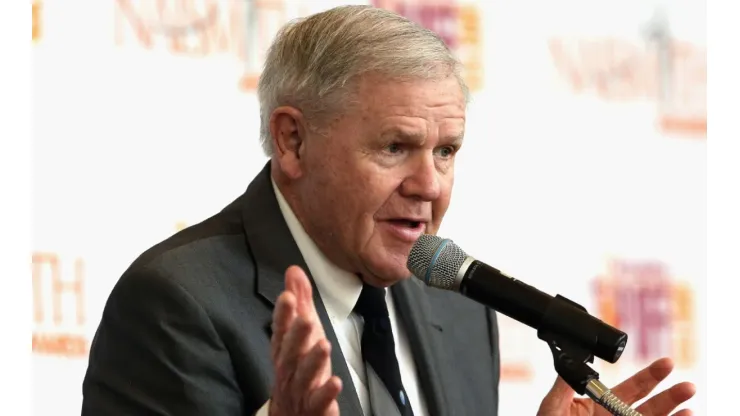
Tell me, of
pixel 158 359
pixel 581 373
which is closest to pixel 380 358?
pixel 158 359

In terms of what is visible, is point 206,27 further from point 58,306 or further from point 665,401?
point 665,401

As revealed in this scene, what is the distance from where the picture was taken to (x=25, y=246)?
3.19 metres

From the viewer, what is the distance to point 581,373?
1.88 metres

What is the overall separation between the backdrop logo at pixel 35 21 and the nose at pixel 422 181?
1.35 m

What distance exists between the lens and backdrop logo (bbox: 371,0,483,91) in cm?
368

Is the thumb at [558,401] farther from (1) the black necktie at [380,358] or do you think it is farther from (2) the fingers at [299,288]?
(2) the fingers at [299,288]

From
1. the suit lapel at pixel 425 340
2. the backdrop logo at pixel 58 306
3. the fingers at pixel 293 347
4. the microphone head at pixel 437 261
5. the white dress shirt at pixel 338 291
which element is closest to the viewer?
the fingers at pixel 293 347

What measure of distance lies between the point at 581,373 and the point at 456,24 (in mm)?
2038

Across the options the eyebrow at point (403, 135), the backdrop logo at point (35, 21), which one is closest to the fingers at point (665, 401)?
the eyebrow at point (403, 135)

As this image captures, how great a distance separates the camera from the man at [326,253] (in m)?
2.32

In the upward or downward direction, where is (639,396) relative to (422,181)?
downward

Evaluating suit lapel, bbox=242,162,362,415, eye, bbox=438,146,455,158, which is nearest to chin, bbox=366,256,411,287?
suit lapel, bbox=242,162,362,415

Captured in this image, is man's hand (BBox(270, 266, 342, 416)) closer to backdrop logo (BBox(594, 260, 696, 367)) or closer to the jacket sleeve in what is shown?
Answer: the jacket sleeve

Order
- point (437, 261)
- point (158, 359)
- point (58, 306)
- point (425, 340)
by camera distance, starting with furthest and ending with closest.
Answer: point (58, 306), point (425, 340), point (158, 359), point (437, 261)
